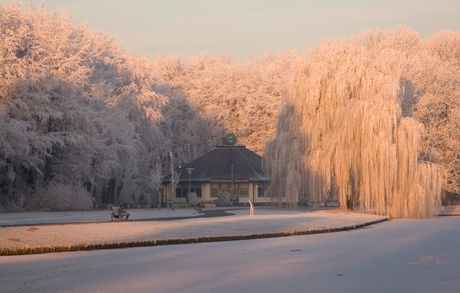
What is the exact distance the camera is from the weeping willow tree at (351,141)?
43906mm

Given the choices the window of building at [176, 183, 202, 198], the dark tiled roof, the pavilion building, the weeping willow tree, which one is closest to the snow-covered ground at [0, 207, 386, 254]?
the weeping willow tree

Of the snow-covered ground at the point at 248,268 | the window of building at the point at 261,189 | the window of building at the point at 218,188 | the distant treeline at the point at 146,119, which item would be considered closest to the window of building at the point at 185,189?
the window of building at the point at 218,188

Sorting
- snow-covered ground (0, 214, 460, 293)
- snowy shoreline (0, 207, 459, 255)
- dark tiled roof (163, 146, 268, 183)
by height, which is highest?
dark tiled roof (163, 146, 268, 183)

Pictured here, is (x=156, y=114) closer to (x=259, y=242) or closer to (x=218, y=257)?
(x=259, y=242)

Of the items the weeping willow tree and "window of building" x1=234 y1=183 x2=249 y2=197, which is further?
"window of building" x1=234 y1=183 x2=249 y2=197

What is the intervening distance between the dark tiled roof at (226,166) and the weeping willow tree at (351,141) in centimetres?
1869

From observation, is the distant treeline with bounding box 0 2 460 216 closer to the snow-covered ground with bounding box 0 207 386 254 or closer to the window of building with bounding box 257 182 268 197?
the snow-covered ground with bounding box 0 207 386 254

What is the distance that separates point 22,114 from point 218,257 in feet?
103

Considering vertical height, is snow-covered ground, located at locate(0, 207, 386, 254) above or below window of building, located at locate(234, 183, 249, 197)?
below

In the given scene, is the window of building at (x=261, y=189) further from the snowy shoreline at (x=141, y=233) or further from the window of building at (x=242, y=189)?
the snowy shoreline at (x=141, y=233)

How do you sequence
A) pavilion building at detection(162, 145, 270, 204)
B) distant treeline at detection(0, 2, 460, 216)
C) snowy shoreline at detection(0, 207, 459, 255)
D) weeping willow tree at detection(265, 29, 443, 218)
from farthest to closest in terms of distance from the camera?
1. pavilion building at detection(162, 145, 270, 204)
2. distant treeline at detection(0, 2, 460, 216)
3. weeping willow tree at detection(265, 29, 443, 218)
4. snowy shoreline at detection(0, 207, 459, 255)

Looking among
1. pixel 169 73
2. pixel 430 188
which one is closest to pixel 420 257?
pixel 430 188

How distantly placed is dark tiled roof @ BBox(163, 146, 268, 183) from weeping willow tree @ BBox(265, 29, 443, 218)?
18.7 m

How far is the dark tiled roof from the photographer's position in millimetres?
68062
